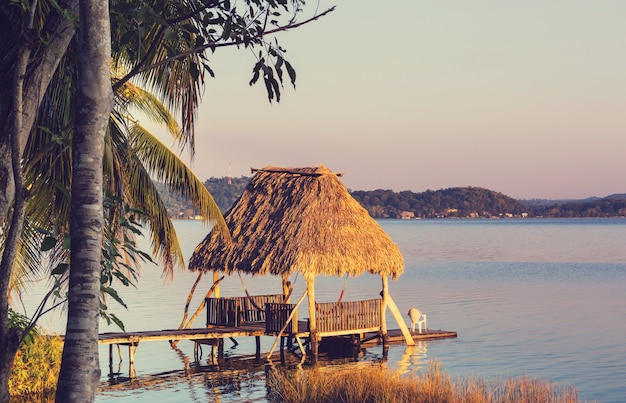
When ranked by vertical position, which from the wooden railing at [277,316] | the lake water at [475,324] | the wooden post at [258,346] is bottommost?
the lake water at [475,324]

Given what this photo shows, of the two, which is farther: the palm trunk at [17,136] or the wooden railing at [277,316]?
the wooden railing at [277,316]

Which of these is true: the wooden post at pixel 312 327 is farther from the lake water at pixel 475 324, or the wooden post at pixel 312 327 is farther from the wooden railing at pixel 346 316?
the lake water at pixel 475 324

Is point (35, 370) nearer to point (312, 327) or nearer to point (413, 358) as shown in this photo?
point (312, 327)

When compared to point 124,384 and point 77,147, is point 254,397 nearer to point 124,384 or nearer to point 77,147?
point 124,384

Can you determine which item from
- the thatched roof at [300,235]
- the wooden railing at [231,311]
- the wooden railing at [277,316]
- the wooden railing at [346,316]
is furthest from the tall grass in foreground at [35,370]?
the wooden railing at [346,316]

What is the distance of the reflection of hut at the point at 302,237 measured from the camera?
21031mm

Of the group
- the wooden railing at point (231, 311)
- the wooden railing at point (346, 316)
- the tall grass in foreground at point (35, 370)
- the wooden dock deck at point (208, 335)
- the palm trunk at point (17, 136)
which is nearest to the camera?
the palm trunk at point (17, 136)

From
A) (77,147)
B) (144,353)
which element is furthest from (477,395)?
(144,353)

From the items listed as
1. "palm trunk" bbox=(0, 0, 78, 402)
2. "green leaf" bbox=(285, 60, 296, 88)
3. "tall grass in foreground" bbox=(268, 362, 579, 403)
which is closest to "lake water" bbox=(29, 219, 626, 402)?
"tall grass in foreground" bbox=(268, 362, 579, 403)

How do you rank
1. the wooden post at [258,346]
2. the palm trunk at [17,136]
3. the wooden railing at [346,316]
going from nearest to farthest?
the palm trunk at [17,136]
the wooden railing at [346,316]
the wooden post at [258,346]

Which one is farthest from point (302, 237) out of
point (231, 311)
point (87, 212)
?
point (87, 212)

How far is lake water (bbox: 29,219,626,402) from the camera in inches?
797

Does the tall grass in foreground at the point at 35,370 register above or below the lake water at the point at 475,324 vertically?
above

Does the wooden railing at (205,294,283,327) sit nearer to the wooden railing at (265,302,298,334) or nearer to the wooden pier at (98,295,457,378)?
the wooden pier at (98,295,457,378)
